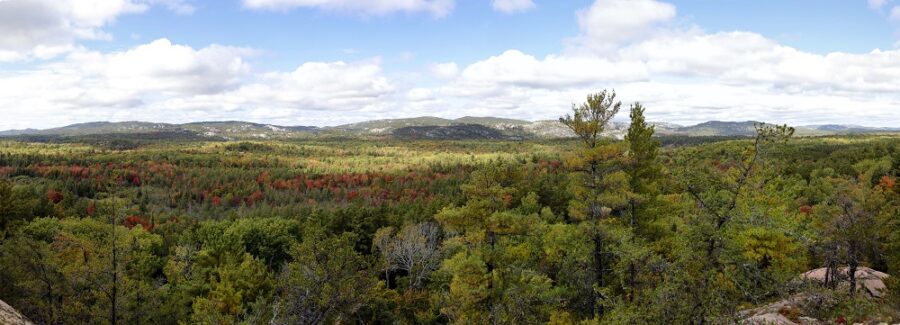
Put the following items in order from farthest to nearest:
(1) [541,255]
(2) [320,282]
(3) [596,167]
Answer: (1) [541,255] → (3) [596,167] → (2) [320,282]

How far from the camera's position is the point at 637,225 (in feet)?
101

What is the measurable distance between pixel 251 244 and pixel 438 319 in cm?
2389

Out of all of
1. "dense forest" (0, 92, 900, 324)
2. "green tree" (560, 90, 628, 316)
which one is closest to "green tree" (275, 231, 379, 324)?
"dense forest" (0, 92, 900, 324)

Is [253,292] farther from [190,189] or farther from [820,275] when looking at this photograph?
[190,189]

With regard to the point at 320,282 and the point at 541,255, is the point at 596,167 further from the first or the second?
the point at 541,255

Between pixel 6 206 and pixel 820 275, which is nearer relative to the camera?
pixel 820 275

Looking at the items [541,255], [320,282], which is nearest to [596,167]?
[320,282]

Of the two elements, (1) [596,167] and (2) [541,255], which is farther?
(2) [541,255]

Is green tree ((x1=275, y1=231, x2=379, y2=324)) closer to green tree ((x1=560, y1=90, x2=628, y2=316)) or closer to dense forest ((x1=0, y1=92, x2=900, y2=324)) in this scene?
dense forest ((x1=0, y1=92, x2=900, y2=324))

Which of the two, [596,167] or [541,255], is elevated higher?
[596,167]

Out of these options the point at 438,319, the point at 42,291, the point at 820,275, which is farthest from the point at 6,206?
the point at 820,275

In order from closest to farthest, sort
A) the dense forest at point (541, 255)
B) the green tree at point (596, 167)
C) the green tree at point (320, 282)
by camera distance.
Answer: the dense forest at point (541, 255), the green tree at point (320, 282), the green tree at point (596, 167)

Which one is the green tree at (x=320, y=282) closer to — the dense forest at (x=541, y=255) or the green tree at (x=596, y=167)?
the dense forest at (x=541, y=255)

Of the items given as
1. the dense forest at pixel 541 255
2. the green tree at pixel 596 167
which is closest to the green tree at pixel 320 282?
the dense forest at pixel 541 255
